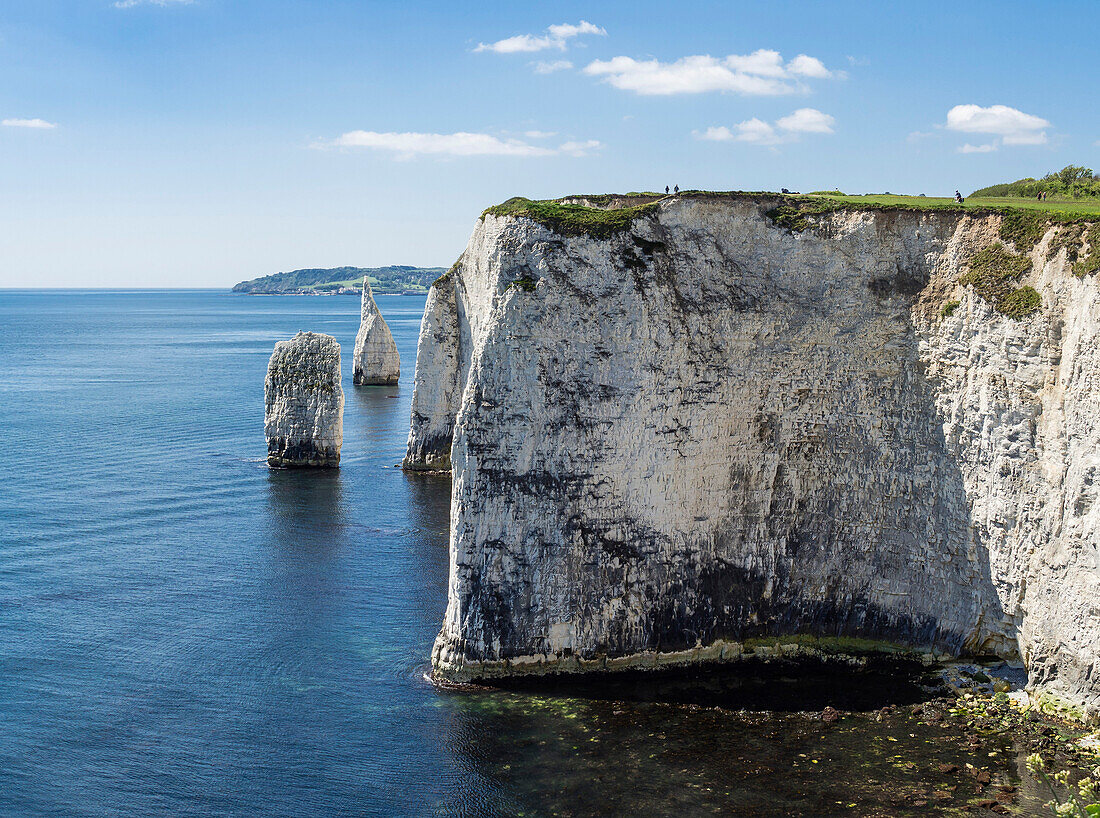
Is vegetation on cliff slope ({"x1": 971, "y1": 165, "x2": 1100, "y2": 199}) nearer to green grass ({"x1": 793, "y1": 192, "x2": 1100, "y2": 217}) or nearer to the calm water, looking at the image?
green grass ({"x1": 793, "y1": 192, "x2": 1100, "y2": 217})

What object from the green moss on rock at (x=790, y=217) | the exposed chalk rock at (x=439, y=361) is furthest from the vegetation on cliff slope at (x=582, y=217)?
the exposed chalk rock at (x=439, y=361)

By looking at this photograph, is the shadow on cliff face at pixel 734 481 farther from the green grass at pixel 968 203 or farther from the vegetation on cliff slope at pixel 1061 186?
the vegetation on cliff slope at pixel 1061 186

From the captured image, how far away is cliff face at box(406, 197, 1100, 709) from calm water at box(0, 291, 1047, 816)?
288 centimetres

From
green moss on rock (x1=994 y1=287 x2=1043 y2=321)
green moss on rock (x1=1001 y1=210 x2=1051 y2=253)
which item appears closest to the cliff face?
green moss on rock (x1=1001 y1=210 x2=1051 y2=253)

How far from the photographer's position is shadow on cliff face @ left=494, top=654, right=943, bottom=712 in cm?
2670

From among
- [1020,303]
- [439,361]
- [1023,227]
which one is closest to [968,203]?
[1023,227]

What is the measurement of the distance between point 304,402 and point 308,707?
102 ft

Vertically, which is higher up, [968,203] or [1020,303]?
[968,203]

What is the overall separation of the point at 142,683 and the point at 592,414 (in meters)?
16.4

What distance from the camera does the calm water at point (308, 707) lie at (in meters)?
22.1

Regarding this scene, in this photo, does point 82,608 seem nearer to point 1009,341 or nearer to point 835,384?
point 835,384

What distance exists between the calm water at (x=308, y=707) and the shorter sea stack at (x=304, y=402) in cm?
610

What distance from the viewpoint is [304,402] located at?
5500 centimetres

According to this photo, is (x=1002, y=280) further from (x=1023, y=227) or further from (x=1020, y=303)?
(x=1023, y=227)
